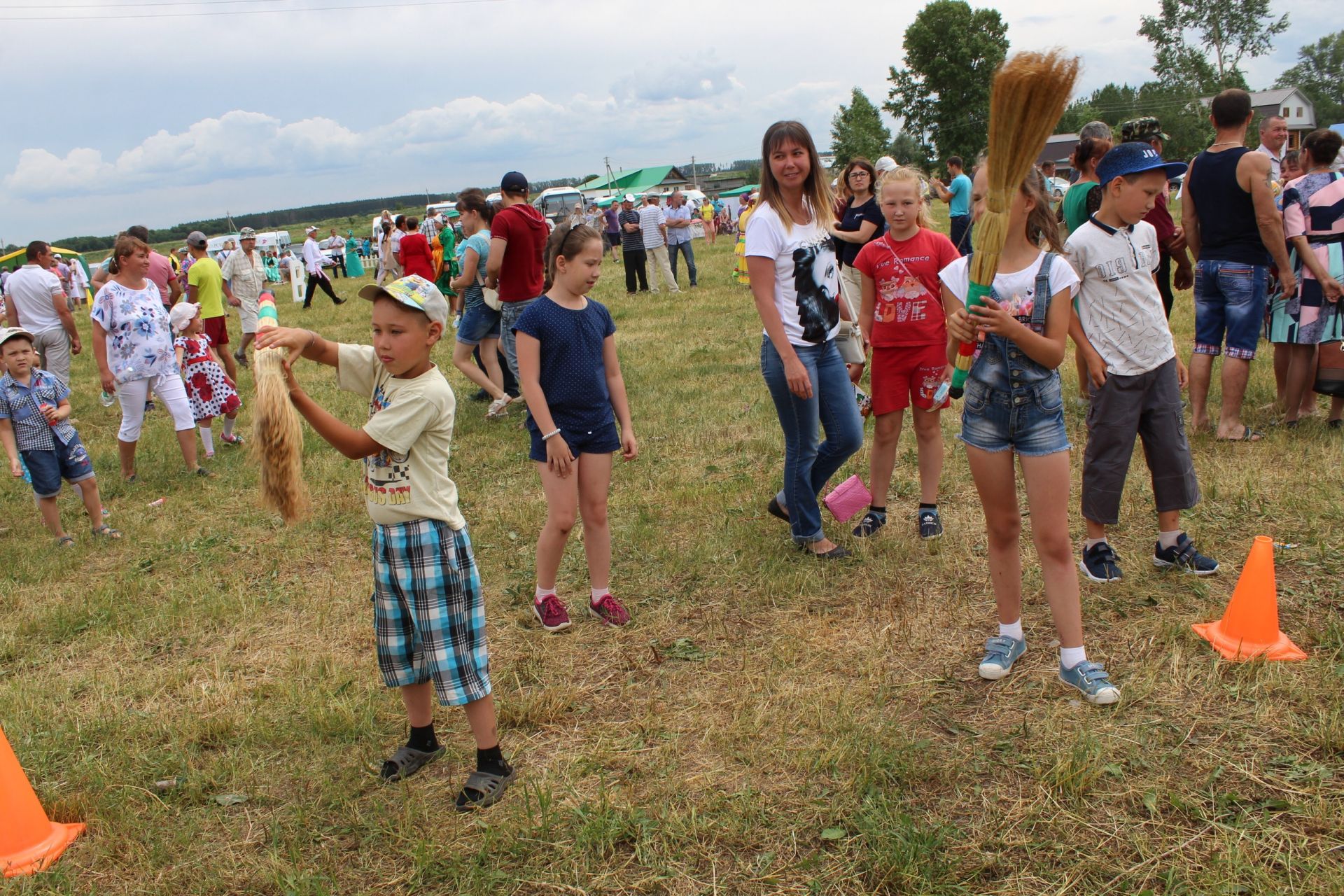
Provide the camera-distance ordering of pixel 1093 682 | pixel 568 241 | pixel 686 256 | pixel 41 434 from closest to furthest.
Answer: pixel 1093 682 → pixel 568 241 → pixel 41 434 → pixel 686 256

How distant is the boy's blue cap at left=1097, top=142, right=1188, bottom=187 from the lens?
3.85 meters

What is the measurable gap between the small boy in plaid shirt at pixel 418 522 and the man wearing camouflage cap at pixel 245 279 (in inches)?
387

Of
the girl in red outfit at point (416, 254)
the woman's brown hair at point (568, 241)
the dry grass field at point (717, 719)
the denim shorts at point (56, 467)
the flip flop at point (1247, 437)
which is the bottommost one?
the dry grass field at point (717, 719)

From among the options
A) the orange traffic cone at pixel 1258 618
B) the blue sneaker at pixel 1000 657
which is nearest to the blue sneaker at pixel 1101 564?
the orange traffic cone at pixel 1258 618

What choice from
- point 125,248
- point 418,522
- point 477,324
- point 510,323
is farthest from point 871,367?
point 125,248

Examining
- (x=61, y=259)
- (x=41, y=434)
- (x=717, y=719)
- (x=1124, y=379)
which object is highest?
(x=61, y=259)

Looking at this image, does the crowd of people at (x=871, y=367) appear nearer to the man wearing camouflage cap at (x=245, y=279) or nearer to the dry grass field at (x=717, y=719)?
the dry grass field at (x=717, y=719)

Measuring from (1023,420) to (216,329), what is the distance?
9.70m

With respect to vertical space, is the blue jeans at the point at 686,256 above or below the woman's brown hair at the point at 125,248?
below

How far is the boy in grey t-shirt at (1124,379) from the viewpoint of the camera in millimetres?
4215

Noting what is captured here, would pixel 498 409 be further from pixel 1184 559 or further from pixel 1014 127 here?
pixel 1014 127

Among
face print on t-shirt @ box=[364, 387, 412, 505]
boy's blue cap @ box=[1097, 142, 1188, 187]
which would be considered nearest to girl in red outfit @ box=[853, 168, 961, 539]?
boy's blue cap @ box=[1097, 142, 1188, 187]

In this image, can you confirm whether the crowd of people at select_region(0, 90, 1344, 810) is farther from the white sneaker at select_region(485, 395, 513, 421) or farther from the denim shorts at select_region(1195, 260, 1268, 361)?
the white sneaker at select_region(485, 395, 513, 421)

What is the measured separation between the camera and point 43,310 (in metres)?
9.50
